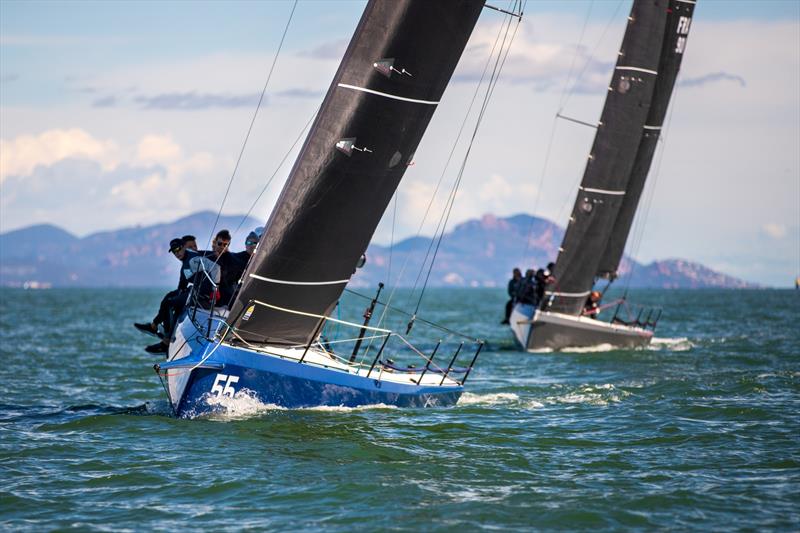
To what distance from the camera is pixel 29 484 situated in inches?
451

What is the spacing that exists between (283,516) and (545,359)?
16.0 metres

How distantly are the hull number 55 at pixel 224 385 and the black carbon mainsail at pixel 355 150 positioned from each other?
855 mm

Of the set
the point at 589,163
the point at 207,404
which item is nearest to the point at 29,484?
the point at 207,404

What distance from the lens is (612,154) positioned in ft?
93.0

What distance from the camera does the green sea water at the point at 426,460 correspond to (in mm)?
10133

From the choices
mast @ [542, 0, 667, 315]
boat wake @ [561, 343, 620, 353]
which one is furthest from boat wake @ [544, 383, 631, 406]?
mast @ [542, 0, 667, 315]

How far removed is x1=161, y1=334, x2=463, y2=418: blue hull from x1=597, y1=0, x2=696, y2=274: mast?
704 inches

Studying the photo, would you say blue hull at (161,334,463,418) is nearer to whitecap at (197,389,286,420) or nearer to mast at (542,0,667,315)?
whitecap at (197,389,286,420)

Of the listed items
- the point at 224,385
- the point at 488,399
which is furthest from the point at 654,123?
the point at 224,385

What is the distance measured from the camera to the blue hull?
13578 mm

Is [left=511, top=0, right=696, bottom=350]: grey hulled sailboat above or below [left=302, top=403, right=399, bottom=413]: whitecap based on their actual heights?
above

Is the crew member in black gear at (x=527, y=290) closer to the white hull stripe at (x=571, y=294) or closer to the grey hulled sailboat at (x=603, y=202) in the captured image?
the grey hulled sailboat at (x=603, y=202)

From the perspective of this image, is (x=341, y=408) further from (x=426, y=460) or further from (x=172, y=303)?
(x=172, y=303)

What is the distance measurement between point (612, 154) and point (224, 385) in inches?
668
